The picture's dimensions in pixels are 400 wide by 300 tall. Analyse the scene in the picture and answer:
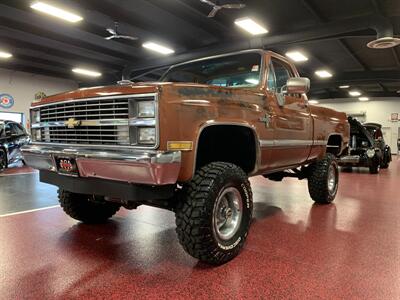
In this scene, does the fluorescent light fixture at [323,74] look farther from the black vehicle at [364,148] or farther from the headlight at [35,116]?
the headlight at [35,116]

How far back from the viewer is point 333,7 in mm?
8078

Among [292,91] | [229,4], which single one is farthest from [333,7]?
[292,91]

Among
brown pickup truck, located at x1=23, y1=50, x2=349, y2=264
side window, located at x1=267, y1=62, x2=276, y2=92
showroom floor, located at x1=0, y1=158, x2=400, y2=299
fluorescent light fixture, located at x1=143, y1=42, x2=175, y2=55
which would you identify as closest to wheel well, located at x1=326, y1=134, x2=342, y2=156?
showroom floor, located at x1=0, y1=158, x2=400, y2=299

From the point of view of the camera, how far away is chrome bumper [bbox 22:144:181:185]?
2.05m

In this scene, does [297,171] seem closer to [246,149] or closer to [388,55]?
[246,149]

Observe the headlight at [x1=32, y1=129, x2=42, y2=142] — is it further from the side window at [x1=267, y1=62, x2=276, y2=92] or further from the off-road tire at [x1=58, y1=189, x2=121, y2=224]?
the side window at [x1=267, y1=62, x2=276, y2=92]

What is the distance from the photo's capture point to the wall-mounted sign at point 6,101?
594 inches

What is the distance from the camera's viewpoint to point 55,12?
8.01 m

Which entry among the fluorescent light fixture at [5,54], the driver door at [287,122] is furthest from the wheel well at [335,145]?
the fluorescent light fixture at [5,54]

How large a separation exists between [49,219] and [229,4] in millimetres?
5656

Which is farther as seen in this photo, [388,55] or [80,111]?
[388,55]

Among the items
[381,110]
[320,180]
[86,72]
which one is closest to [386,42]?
[320,180]

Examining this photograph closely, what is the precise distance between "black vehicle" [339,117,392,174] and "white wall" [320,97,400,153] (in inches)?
590

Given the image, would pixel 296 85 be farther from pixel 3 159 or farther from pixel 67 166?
pixel 3 159
